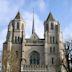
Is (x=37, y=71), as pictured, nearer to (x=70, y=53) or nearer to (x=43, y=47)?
(x=43, y=47)

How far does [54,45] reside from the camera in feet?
220

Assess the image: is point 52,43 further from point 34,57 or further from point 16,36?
point 16,36

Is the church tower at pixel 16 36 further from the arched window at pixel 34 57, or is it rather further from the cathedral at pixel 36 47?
the arched window at pixel 34 57

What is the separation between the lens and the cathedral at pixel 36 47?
63906 millimetres

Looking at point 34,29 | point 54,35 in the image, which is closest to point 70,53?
point 54,35

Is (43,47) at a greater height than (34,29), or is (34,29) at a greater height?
(34,29)

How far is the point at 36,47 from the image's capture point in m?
67.2

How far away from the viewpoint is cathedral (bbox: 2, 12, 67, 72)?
63.9 metres

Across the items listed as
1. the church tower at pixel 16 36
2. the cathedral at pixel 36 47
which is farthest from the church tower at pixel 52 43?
the church tower at pixel 16 36

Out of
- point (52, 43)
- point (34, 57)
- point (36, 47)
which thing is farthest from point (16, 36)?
point (52, 43)

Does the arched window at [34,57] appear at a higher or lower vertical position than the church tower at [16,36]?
lower

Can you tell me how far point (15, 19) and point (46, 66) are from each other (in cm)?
1463

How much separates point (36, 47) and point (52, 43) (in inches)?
154

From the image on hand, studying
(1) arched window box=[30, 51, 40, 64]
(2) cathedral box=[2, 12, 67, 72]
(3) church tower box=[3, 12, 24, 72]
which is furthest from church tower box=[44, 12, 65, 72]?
(3) church tower box=[3, 12, 24, 72]
